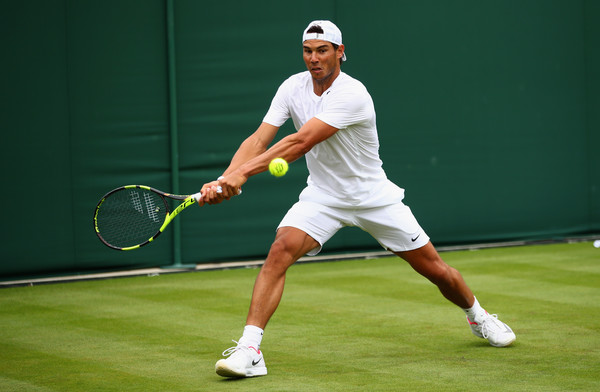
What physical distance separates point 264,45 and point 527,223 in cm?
379

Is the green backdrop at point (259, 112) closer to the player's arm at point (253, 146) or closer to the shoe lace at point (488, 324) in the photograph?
the player's arm at point (253, 146)

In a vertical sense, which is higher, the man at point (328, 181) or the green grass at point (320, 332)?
the man at point (328, 181)

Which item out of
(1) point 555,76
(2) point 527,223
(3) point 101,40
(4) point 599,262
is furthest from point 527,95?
(3) point 101,40

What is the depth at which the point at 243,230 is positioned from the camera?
9.79m

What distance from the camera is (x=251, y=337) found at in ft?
16.6

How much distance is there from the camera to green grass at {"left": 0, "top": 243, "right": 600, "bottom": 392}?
5012 mm

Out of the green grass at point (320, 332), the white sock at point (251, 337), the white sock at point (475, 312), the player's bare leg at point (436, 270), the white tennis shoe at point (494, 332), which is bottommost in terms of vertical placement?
the green grass at point (320, 332)

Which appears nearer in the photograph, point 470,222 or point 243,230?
point 243,230

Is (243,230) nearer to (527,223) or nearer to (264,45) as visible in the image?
(264,45)

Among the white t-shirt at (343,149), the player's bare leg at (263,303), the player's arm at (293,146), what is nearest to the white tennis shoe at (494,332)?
the white t-shirt at (343,149)

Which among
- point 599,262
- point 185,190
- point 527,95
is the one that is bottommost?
point 599,262

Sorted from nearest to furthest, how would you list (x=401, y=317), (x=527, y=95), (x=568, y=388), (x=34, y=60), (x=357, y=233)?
(x=568, y=388) < (x=401, y=317) < (x=34, y=60) < (x=357, y=233) < (x=527, y=95)

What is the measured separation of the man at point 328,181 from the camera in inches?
204

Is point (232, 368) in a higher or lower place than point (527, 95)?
lower
